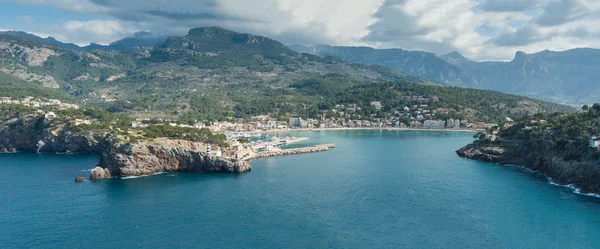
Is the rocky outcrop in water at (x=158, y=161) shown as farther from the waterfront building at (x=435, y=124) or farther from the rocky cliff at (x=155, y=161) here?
the waterfront building at (x=435, y=124)

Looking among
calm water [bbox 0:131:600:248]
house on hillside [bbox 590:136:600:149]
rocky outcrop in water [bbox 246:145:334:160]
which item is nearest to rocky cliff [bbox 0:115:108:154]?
calm water [bbox 0:131:600:248]

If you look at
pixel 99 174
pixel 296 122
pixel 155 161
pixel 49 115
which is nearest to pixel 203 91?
pixel 296 122

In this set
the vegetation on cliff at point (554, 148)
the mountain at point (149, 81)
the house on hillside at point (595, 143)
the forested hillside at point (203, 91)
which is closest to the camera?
the vegetation on cliff at point (554, 148)

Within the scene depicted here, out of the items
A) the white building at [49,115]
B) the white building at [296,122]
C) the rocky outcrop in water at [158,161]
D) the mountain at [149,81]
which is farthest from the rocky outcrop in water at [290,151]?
the mountain at [149,81]

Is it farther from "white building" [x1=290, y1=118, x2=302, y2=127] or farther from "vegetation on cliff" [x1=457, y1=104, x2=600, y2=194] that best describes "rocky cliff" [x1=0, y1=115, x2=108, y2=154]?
"white building" [x1=290, y1=118, x2=302, y2=127]

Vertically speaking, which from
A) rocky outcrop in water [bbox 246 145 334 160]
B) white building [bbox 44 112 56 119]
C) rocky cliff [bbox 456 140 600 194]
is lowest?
rocky outcrop in water [bbox 246 145 334 160]
